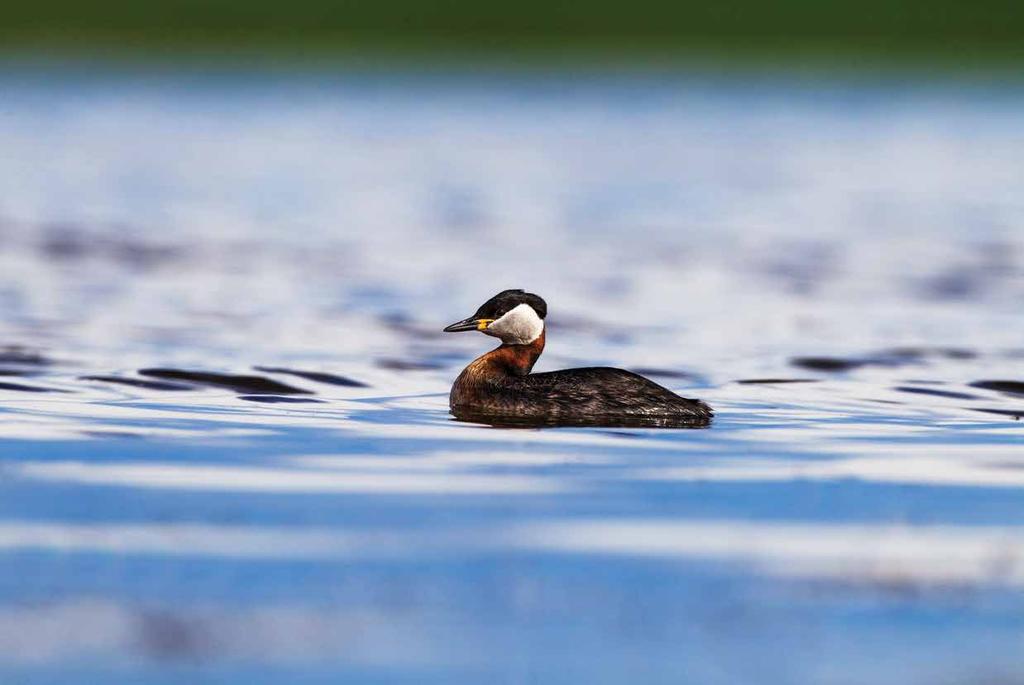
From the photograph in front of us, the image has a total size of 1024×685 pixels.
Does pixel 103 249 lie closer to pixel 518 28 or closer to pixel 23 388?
pixel 23 388

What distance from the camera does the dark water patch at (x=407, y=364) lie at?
16.3 metres

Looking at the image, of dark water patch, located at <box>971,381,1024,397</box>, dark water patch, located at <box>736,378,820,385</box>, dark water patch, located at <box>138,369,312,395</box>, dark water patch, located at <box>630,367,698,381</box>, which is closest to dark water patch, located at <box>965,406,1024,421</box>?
dark water patch, located at <box>971,381,1024,397</box>

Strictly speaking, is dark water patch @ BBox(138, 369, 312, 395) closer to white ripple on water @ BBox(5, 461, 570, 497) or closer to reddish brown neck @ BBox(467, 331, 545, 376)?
reddish brown neck @ BBox(467, 331, 545, 376)

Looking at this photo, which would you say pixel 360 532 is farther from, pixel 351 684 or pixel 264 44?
pixel 264 44

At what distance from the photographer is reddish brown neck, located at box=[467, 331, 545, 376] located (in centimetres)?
1386

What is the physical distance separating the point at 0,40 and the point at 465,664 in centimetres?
7808

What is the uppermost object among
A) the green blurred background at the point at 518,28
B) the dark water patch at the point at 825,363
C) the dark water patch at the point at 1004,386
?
the green blurred background at the point at 518,28

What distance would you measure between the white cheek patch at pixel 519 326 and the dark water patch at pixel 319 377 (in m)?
1.49

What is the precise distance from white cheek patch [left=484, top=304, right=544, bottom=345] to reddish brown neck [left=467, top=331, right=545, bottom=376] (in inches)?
1.8

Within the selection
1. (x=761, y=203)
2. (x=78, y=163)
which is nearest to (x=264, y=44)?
(x=78, y=163)

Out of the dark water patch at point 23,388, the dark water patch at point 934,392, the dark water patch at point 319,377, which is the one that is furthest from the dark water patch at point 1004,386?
the dark water patch at point 23,388

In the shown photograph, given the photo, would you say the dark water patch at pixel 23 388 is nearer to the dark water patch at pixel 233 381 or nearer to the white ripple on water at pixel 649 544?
the dark water patch at pixel 233 381

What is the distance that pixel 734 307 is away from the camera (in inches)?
826

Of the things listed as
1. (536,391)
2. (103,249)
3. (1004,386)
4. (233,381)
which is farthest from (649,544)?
(103,249)
